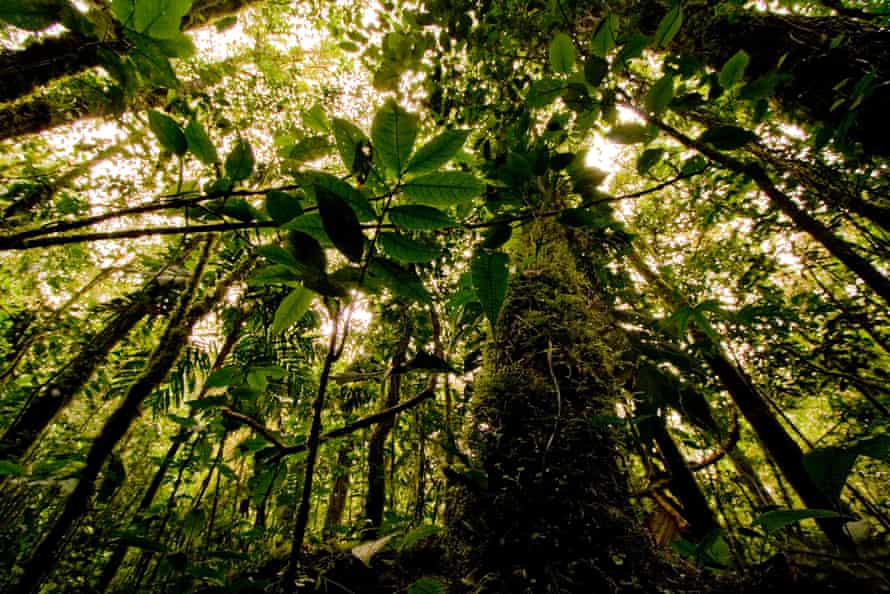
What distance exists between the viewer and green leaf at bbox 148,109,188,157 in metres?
0.59

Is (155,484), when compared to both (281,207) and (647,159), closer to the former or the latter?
(281,207)

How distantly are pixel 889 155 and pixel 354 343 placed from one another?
12.3 ft

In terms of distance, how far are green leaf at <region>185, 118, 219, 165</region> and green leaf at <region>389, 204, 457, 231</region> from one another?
1.24 ft

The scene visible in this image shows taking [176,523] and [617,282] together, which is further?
[617,282]

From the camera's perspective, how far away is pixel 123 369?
205 centimetres

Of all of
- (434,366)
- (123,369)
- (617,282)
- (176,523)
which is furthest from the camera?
(123,369)

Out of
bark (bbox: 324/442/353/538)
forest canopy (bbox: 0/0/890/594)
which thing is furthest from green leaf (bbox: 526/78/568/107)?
bark (bbox: 324/442/353/538)

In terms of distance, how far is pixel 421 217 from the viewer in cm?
52

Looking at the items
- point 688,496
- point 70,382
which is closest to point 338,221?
point 688,496

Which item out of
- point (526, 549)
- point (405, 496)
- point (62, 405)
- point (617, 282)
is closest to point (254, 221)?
point (526, 549)

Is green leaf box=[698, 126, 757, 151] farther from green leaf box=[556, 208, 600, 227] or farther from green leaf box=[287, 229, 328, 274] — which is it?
green leaf box=[287, 229, 328, 274]

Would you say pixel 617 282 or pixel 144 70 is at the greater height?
pixel 617 282

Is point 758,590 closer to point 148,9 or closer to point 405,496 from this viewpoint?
point 148,9

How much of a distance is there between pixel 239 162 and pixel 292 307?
0.28 metres
